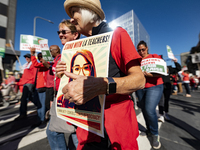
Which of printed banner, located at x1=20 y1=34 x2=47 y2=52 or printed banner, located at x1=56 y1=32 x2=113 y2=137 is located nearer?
printed banner, located at x1=56 y1=32 x2=113 y2=137

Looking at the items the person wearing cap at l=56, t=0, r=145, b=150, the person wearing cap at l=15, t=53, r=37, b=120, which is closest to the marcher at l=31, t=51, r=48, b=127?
the person wearing cap at l=15, t=53, r=37, b=120

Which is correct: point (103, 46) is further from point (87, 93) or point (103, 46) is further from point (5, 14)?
point (5, 14)

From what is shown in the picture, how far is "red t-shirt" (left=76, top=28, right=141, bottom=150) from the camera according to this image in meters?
0.73

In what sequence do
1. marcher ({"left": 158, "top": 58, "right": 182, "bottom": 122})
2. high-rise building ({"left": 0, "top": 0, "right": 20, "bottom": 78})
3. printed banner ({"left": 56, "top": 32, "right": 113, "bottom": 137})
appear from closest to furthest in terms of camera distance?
1. printed banner ({"left": 56, "top": 32, "right": 113, "bottom": 137})
2. marcher ({"left": 158, "top": 58, "right": 182, "bottom": 122})
3. high-rise building ({"left": 0, "top": 0, "right": 20, "bottom": 78})

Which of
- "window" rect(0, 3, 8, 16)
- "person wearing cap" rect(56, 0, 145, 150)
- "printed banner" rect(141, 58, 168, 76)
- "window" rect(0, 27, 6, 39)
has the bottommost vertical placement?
"person wearing cap" rect(56, 0, 145, 150)

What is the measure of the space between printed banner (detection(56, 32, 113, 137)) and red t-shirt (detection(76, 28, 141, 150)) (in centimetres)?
6

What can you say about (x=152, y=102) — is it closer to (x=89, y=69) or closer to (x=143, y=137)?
(x=143, y=137)

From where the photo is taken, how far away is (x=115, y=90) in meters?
0.63

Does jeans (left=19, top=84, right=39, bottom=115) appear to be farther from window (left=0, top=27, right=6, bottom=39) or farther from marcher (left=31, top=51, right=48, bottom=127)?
window (left=0, top=27, right=6, bottom=39)

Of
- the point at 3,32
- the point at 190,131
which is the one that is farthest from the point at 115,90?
the point at 3,32

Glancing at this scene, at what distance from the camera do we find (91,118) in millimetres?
759

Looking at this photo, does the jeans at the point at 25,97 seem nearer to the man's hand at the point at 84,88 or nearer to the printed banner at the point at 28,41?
the printed banner at the point at 28,41

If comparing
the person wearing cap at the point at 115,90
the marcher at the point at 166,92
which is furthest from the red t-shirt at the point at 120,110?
the marcher at the point at 166,92

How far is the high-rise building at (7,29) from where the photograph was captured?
15812 millimetres
